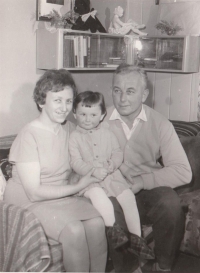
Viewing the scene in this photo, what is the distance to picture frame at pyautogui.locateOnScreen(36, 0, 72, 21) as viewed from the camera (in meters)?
2.47

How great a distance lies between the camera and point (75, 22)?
2.65m

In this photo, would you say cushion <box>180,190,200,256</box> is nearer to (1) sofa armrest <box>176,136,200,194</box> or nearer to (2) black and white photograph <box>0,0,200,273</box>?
(2) black and white photograph <box>0,0,200,273</box>

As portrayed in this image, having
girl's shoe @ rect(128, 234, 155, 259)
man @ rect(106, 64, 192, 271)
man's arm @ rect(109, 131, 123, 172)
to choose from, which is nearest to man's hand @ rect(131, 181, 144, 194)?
man @ rect(106, 64, 192, 271)

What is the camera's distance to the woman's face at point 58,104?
1500mm

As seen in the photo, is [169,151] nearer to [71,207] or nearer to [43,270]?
[71,207]

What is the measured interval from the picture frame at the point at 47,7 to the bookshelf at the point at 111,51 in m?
0.11

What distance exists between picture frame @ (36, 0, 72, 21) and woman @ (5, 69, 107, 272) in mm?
1121

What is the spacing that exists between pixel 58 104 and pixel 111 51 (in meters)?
1.61

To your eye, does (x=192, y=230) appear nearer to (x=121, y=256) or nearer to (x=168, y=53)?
(x=121, y=256)

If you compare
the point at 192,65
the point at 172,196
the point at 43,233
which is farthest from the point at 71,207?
the point at 192,65

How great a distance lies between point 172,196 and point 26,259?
0.73 meters

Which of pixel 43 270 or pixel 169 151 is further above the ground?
pixel 169 151

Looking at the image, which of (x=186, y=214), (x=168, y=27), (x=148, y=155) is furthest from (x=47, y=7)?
(x=186, y=214)

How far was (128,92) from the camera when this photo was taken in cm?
173
